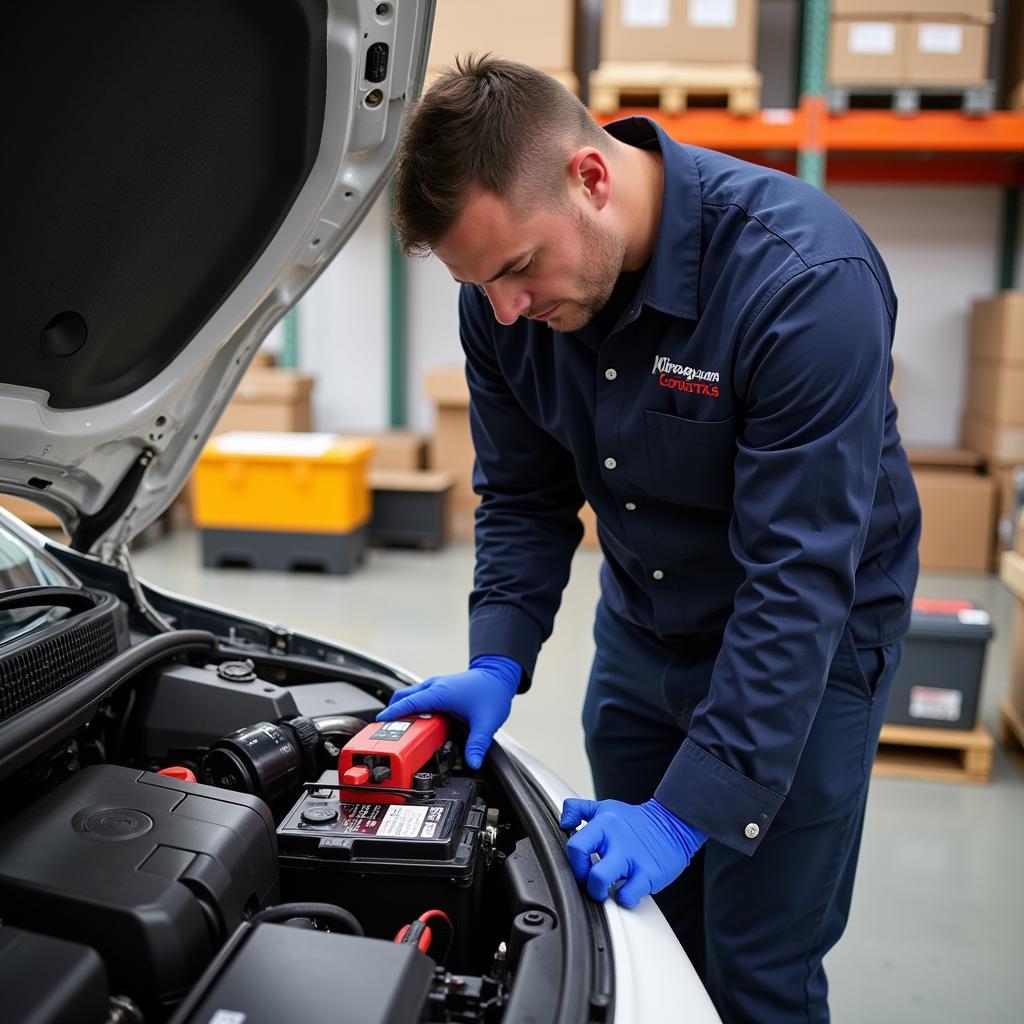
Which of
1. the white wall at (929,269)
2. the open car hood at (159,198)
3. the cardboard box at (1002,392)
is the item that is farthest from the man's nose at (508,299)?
the white wall at (929,269)

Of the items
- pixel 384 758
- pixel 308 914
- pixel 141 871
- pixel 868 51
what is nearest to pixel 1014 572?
pixel 384 758

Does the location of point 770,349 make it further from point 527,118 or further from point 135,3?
point 135,3

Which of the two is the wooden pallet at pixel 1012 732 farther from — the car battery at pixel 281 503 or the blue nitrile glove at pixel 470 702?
the car battery at pixel 281 503

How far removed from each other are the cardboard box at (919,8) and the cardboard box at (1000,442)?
1803 mm

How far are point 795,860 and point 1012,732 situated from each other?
6.74 ft

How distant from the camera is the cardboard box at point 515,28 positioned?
4668mm

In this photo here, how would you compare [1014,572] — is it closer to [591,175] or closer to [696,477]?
[696,477]

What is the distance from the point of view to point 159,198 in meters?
1.15

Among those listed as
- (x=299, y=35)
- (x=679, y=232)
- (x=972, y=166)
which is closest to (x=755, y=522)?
(x=679, y=232)

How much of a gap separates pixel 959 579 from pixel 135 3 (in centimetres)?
468

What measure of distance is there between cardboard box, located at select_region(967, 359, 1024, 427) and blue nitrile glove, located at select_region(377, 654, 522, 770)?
13.2ft

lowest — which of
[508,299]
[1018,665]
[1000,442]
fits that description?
[1018,665]

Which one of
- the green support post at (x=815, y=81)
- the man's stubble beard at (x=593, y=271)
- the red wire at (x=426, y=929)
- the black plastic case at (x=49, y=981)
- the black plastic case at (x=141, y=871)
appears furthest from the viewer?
the green support post at (x=815, y=81)

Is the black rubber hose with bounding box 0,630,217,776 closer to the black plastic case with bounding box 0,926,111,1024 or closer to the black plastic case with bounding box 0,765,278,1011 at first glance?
the black plastic case with bounding box 0,765,278,1011
